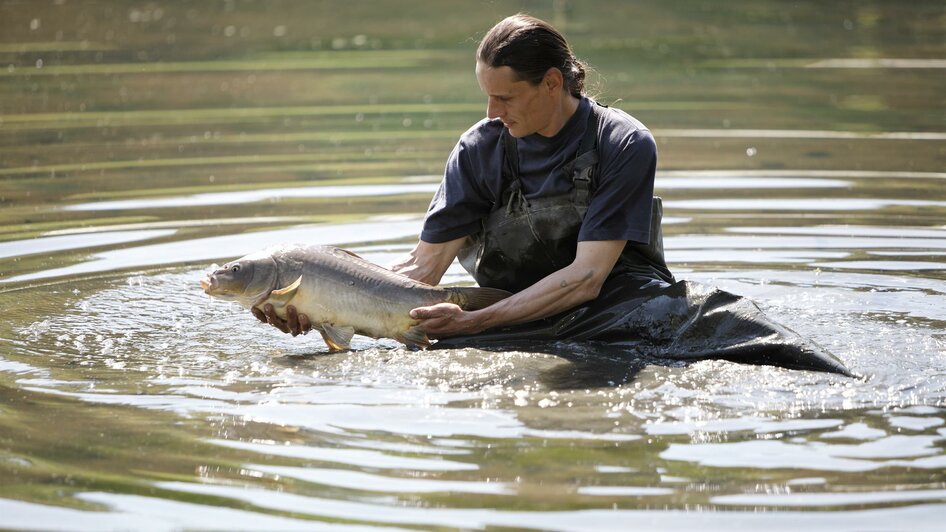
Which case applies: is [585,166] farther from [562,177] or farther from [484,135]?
[484,135]

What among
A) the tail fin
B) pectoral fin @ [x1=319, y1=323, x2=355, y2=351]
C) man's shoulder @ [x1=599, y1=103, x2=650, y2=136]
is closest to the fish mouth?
pectoral fin @ [x1=319, y1=323, x2=355, y2=351]

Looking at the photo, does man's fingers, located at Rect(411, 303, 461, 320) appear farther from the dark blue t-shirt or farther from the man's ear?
the man's ear

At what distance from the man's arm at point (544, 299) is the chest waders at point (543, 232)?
0.23 metres

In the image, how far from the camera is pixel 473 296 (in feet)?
19.8

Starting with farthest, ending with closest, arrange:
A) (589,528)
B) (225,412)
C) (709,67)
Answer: (709,67) < (225,412) < (589,528)

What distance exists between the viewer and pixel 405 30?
1994 centimetres

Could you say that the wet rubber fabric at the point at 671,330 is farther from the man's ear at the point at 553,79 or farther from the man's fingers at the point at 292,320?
the man's ear at the point at 553,79

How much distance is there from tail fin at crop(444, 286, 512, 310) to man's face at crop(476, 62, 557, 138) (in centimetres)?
73

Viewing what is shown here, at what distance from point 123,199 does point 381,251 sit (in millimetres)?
2688

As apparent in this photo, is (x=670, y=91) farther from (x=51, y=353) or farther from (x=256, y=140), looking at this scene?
(x=51, y=353)

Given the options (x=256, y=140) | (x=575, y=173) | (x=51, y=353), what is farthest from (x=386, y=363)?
(x=256, y=140)

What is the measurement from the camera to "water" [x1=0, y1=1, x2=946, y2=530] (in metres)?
4.50

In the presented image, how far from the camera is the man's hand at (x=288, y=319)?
19.7 feet

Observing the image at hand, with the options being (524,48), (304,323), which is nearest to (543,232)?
(524,48)
